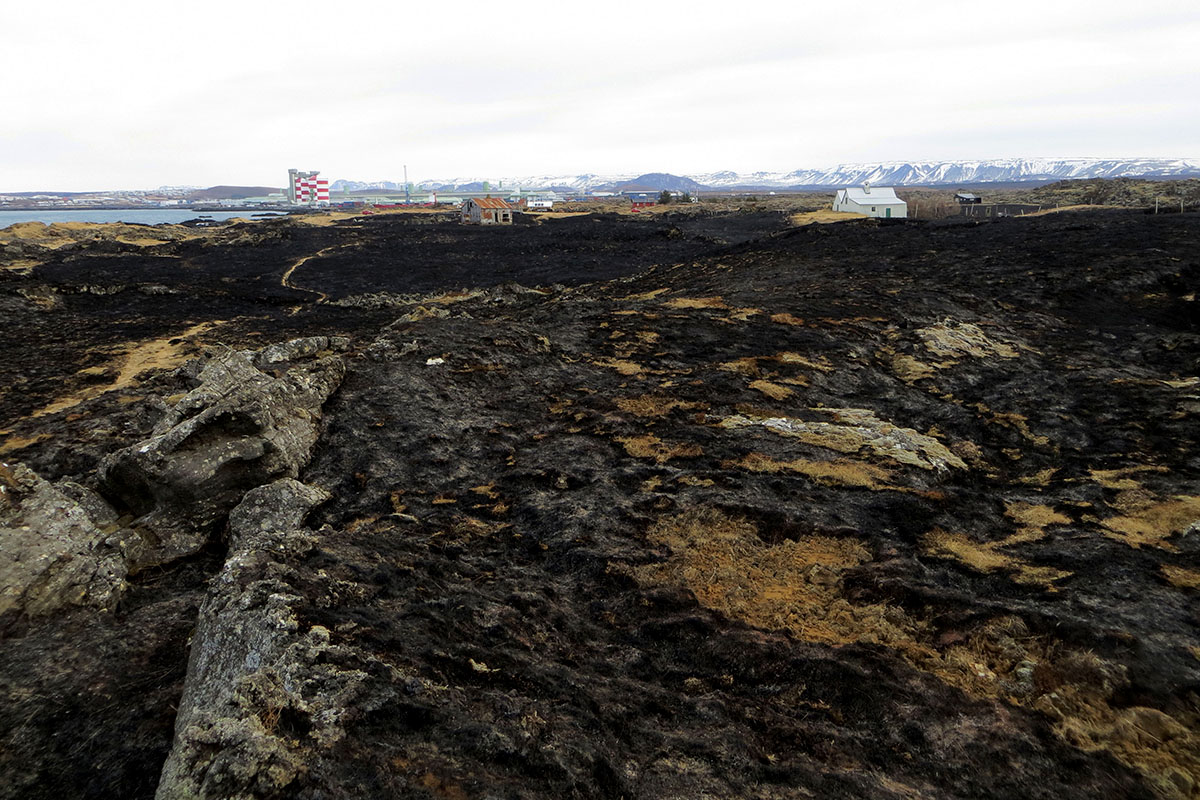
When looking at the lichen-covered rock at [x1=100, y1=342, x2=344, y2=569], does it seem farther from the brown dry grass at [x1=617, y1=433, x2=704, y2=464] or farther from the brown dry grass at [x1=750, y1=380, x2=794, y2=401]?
the brown dry grass at [x1=750, y1=380, x2=794, y2=401]

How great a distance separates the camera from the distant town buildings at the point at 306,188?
18300 centimetres

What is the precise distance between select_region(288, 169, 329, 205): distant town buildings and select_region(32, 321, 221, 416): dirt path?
18042 cm

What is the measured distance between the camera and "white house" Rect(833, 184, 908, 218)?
6762cm

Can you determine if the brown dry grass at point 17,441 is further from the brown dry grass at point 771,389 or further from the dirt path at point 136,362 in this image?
the brown dry grass at point 771,389

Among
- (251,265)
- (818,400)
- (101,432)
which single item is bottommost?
(101,432)

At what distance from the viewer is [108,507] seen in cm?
920

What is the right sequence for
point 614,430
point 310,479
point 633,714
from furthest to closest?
point 614,430
point 310,479
point 633,714

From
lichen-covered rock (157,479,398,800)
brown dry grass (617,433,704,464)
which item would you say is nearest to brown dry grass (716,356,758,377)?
brown dry grass (617,433,704,464)

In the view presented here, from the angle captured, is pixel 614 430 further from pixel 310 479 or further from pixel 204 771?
pixel 204 771

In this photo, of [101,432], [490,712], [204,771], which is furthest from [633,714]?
[101,432]

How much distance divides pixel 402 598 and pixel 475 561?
1516 millimetres

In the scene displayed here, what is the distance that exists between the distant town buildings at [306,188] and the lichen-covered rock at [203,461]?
198266mm

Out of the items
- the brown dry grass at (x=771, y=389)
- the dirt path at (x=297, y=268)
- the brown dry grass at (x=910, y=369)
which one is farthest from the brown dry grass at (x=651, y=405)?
the dirt path at (x=297, y=268)

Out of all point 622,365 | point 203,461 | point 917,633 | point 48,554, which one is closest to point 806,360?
point 622,365
